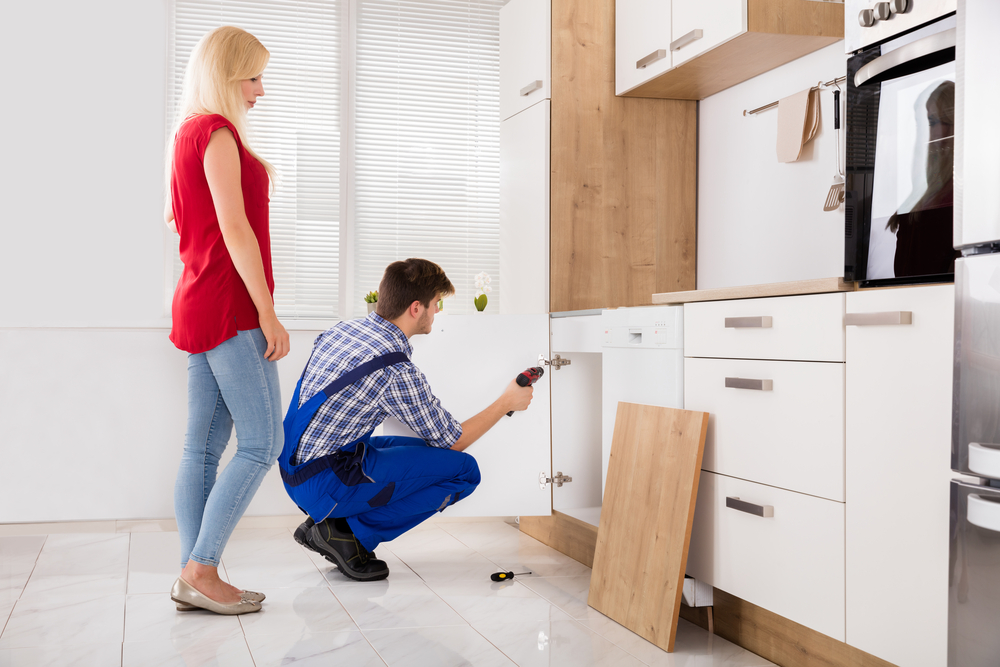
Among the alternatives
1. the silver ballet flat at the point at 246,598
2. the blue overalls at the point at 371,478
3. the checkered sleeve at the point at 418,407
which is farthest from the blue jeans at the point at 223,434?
the checkered sleeve at the point at 418,407

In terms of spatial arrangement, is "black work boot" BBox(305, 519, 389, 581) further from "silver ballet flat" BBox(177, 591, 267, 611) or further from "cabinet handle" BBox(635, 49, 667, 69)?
"cabinet handle" BBox(635, 49, 667, 69)

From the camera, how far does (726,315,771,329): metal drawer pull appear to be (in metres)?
1.78

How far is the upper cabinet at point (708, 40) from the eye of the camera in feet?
7.57

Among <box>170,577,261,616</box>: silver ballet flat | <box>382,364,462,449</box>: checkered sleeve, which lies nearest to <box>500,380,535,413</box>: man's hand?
<box>382,364,462,449</box>: checkered sleeve

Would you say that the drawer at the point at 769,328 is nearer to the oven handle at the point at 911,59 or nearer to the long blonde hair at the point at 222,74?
the oven handle at the point at 911,59

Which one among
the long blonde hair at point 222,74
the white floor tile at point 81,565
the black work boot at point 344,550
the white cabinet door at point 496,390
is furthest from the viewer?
the white cabinet door at point 496,390

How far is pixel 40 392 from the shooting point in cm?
303

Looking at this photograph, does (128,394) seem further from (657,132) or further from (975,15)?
(975,15)

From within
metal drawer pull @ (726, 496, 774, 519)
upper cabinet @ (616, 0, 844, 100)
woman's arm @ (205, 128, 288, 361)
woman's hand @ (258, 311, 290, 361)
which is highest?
upper cabinet @ (616, 0, 844, 100)

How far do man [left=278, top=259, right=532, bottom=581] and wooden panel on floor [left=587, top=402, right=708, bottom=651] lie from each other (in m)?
0.47

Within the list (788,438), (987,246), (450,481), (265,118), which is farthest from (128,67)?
(987,246)

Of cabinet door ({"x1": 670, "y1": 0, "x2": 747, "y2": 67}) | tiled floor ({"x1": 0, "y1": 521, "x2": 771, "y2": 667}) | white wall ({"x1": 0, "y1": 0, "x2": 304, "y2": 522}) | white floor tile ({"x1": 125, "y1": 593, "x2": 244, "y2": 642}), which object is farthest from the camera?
white wall ({"x1": 0, "y1": 0, "x2": 304, "y2": 522})

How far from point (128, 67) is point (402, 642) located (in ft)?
8.13

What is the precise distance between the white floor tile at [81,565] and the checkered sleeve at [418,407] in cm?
94
